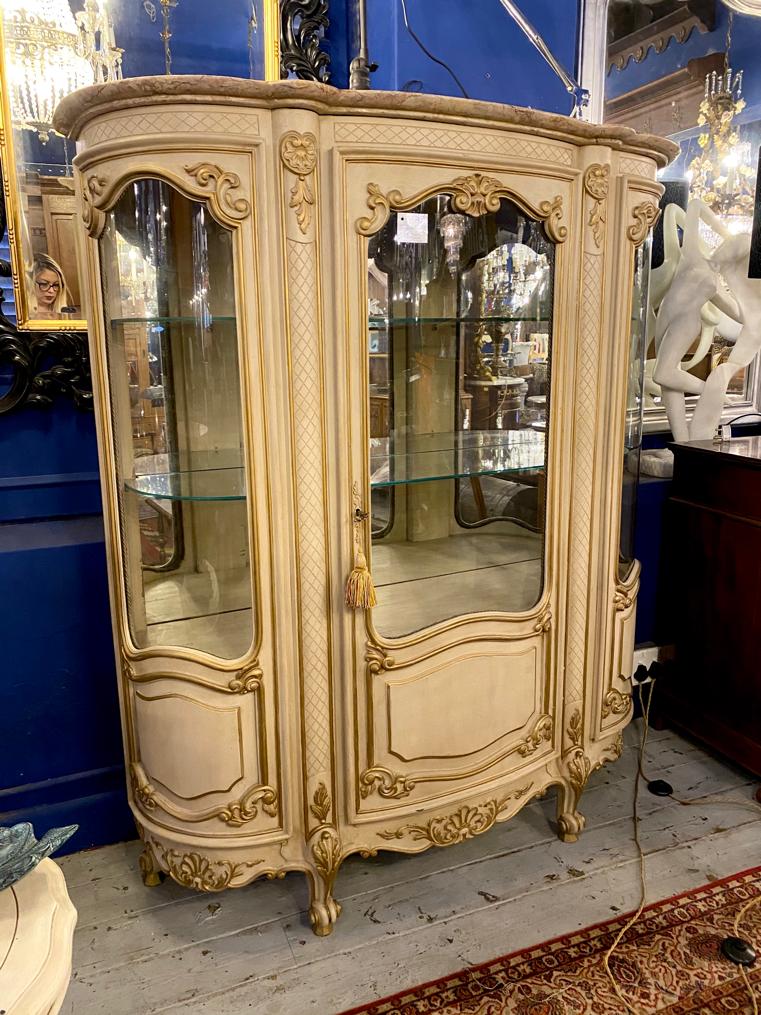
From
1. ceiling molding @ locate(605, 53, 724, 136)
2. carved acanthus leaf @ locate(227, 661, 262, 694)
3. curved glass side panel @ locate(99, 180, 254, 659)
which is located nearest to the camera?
curved glass side panel @ locate(99, 180, 254, 659)

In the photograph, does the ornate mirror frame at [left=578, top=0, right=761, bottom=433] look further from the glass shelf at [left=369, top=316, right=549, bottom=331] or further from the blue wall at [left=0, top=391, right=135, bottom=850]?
the blue wall at [left=0, top=391, right=135, bottom=850]

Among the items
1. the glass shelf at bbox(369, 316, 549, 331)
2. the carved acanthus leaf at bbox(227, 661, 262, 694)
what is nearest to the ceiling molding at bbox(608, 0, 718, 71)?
the glass shelf at bbox(369, 316, 549, 331)

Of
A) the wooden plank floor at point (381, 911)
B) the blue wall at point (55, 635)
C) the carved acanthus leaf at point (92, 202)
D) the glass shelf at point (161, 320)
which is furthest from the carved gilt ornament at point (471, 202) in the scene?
the wooden plank floor at point (381, 911)

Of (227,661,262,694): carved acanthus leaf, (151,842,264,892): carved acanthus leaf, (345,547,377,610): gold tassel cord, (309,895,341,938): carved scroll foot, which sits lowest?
(309,895,341,938): carved scroll foot

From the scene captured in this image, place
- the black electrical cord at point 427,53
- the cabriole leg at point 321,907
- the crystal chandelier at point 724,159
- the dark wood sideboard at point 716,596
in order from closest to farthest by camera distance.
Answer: the cabriole leg at point 321,907
the black electrical cord at point 427,53
the dark wood sideboard at point 716,596
the crystal chandelier at point 724,159

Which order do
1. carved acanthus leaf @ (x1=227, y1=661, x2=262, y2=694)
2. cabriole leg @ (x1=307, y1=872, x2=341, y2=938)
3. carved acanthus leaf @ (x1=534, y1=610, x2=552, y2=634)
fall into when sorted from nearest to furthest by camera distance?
carved acanthus leaf @ (x1=227, y1=661, x2=262, y2=694), cabriole leg @ (x1=307, y1=872, x2=341, y2=938), carved acanthus leaf @ (x1=534, y1=610, x2=552, y2=634)

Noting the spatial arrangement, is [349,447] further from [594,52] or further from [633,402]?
[594,52]

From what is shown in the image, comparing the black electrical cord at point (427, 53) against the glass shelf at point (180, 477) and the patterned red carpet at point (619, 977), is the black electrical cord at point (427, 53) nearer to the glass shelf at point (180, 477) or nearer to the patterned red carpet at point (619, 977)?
the glass shelf at point (180, 477)

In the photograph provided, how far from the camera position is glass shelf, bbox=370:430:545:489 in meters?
1.73

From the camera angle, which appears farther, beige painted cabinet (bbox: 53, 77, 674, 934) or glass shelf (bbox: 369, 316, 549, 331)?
glass shelf (bbox: 369, 316, 549, 331)

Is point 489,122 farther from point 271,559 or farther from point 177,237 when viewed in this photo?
point 271,559

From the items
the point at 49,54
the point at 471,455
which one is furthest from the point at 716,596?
the point at 49,54

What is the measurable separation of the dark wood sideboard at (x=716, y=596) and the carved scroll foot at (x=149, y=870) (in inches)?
66.5

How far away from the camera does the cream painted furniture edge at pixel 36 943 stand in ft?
2.73
